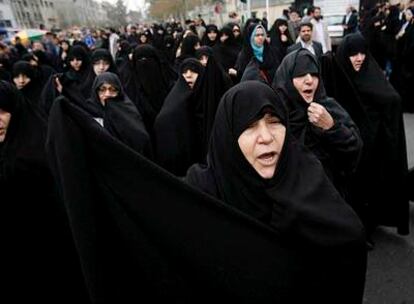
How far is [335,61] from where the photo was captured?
130 inches

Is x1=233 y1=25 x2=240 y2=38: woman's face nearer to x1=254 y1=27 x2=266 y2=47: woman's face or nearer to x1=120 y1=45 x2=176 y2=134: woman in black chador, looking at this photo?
x1=254 y1=27 x2=266 y2=47: woman's face

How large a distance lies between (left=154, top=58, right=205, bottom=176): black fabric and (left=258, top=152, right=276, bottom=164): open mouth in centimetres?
249

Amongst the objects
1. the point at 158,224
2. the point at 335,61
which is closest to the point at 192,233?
the point at 158,224

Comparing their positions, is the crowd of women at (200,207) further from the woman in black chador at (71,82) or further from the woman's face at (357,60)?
the woman in black chador at (71,82)

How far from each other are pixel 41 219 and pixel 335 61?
2.47 metres

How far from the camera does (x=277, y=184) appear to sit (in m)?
1.54

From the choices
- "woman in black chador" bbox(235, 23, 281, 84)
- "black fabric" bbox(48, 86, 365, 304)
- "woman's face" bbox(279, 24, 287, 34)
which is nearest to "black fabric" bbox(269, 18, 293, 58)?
"woman's face" bbox(279, 24, 287, 34)

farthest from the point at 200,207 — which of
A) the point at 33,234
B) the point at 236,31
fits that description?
the point at 236,31

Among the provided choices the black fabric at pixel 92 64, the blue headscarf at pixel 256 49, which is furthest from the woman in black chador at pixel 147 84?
the blue headscarf at pixel 256 49

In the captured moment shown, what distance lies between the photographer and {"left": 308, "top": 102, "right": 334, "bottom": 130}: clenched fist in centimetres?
223

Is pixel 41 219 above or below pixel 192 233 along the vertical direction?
below

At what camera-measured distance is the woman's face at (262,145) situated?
5.18 ft

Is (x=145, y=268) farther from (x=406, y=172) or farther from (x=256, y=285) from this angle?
(x=406, y=172)

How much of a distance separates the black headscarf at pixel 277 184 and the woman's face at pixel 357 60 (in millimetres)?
1843
